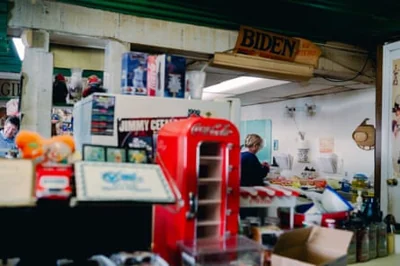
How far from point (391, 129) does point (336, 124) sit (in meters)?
2.98

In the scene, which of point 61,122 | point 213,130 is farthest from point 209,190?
point 61,122

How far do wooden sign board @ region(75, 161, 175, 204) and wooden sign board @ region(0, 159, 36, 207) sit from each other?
0.61 feet

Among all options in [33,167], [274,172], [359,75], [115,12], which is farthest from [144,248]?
[274,172]

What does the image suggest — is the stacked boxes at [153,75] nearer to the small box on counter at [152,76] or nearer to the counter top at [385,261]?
the small box on counter at [152,76]

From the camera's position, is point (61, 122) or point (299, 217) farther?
point (61, 122)

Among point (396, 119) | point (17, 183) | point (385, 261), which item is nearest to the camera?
point (17, 183)

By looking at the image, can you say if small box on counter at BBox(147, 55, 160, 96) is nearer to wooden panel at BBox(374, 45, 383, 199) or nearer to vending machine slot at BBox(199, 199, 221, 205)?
vending machine slot at BBox(199, 199, 221, 205)

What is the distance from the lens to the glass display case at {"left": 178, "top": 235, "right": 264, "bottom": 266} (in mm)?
1759

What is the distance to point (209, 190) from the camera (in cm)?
207

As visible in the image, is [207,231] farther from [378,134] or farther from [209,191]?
[378,134]

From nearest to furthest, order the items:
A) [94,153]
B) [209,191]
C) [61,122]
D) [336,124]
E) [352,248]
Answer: [94,153] < [209,191] < [352,248] < [61,122] < [336,124]

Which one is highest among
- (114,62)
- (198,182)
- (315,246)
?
(114,62)

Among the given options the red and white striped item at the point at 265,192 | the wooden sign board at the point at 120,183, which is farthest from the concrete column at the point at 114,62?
the wooden sign board at the point at 120,183

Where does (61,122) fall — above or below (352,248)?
above
